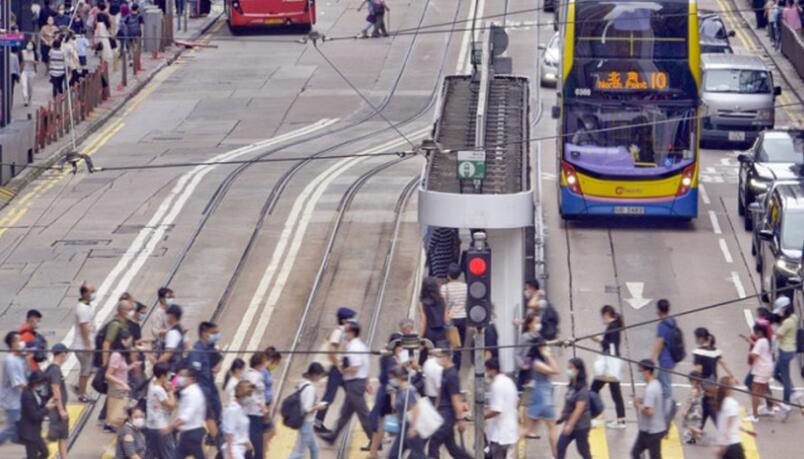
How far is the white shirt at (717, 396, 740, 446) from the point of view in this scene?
17406 mm

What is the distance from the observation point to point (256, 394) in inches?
715

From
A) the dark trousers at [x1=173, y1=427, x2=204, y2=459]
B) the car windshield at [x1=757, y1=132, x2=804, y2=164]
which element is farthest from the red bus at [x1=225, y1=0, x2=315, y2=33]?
the dark trousers at [x1=173, y1=427, x2=204, y2=459]

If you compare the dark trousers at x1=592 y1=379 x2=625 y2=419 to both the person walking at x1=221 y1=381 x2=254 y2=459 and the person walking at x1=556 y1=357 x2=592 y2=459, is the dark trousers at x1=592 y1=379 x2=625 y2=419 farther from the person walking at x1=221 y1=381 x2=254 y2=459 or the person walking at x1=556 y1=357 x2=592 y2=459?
the person walking at x1=221 y1=381 x2=254 y2=459

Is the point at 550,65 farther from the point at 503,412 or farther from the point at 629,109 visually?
the point at 503,412

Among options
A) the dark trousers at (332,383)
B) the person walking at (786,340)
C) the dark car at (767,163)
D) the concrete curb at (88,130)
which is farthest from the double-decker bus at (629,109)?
the dark trousers at (332,383)

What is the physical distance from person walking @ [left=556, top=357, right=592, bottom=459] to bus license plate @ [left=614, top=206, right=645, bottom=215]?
41.4 ft

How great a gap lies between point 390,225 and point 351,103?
43.7 ft

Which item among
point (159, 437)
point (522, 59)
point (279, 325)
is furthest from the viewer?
point (522, 59)

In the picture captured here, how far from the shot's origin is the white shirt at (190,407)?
1773 centimetres

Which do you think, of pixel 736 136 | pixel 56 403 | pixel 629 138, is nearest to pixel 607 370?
pixel 56 403

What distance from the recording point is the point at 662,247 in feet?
99.4

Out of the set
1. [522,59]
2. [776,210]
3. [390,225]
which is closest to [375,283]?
[390,225]

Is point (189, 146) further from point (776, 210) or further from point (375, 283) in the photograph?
point (776, 210)

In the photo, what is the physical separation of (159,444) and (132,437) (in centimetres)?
44
